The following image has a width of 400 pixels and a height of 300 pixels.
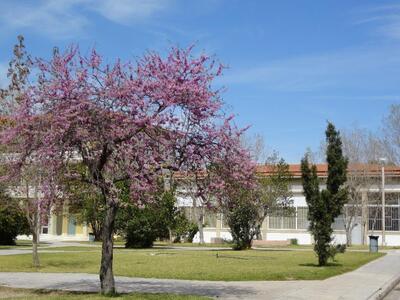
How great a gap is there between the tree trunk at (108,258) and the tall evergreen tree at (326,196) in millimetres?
12306

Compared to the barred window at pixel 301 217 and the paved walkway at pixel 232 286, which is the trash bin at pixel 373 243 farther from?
the paved walkway at pixel 232 286

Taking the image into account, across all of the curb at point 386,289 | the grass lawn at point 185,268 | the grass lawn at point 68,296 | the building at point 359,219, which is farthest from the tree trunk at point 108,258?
the building at point 359,219

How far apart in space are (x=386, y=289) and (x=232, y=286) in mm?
4721

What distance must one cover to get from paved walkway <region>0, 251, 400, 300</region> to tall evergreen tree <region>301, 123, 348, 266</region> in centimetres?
412

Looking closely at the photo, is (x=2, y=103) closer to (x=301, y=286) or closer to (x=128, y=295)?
(x=128, y=295)

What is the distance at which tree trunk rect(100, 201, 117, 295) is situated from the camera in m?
14.1

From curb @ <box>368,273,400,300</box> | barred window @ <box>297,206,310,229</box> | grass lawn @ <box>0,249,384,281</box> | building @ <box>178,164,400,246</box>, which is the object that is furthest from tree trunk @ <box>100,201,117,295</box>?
barred window @ <box>297,206,310,229</box>

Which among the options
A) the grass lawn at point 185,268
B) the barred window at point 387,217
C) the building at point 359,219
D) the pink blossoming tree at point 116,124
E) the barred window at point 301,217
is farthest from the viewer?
the barred window at point 301,217

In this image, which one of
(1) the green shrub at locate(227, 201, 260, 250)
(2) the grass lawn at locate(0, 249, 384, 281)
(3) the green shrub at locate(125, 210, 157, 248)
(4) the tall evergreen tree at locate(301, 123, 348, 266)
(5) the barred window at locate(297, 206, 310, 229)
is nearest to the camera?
(2) the grass lawn at locate(0, 249, 384, 281)

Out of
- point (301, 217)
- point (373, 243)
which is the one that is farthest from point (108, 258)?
point (301, 217)

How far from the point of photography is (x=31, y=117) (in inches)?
523

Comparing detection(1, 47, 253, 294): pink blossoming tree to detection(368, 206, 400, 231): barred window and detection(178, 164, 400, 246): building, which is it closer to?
detection(178, 164, 400, 246): building

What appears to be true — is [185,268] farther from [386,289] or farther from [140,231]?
[140,231]

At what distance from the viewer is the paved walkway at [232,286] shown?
15.4 m
